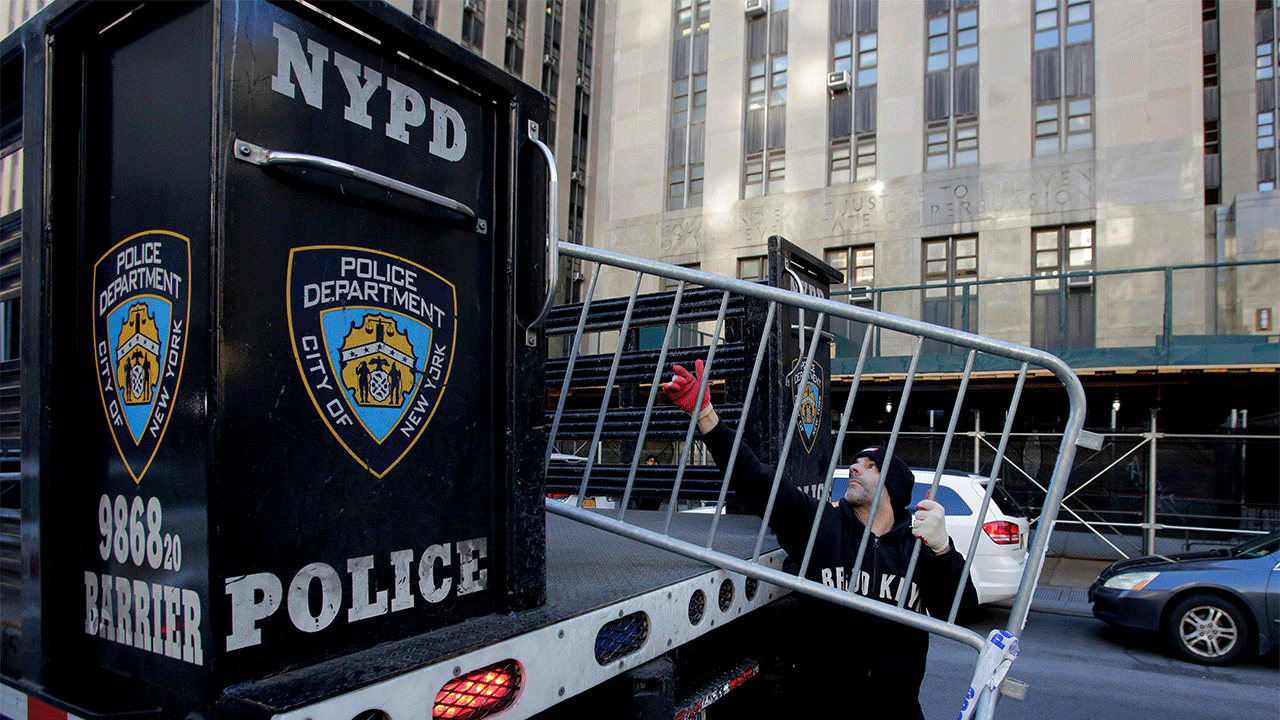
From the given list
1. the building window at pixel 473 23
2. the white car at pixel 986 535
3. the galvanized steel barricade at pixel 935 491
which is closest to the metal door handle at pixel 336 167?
the galvanized steel barricade at pixel 935 491

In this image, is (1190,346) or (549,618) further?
(1190,346)

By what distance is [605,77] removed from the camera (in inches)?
1682

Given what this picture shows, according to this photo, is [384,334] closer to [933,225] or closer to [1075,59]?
[933,225]

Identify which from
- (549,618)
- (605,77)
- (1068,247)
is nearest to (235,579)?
(549,618)

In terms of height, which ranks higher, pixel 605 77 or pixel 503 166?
pixel 605 77

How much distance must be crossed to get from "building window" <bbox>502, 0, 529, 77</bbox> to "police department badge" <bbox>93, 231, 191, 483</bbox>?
3620cm

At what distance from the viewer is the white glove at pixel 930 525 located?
260 cm

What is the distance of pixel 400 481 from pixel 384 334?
32cm

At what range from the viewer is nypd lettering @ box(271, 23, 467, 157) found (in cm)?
143

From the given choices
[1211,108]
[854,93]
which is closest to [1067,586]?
[854,93]

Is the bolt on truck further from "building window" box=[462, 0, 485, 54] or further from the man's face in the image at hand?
"building window" box=[462, 0, 485, 54]

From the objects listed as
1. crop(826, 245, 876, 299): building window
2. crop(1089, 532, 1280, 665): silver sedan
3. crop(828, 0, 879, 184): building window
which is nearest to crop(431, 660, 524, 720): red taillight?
crop(1089, 532, 1280, 665): silver sedan

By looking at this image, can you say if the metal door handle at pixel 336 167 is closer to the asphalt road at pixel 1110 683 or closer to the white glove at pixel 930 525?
the white glove at pixel 930 525

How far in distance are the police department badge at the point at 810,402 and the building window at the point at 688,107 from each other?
→ 78.9 ft
